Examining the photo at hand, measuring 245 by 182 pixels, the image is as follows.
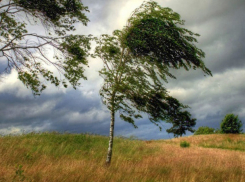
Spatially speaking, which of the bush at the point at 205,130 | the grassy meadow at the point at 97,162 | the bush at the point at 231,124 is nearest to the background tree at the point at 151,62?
the grassy meadow at the point at 97,162

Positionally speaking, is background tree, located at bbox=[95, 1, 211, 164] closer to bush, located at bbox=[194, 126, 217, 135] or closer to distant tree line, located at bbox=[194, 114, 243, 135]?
distant tree line, located at bbox=[194, 114, 243, 135]

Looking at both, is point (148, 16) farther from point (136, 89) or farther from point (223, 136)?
point (223, 136)

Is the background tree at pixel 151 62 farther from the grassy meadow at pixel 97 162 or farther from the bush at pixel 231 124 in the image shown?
the bush at pixel 231 124

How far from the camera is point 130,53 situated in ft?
34.0

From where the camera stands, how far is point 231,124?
34.4 m

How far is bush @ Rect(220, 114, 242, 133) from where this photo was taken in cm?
3419

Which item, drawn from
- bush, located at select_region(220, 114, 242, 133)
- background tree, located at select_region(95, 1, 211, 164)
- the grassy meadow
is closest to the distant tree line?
bush, located at select_region(220, 114, 242, 133)

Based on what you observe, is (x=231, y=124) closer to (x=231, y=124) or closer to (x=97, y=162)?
(x=231, y=124)

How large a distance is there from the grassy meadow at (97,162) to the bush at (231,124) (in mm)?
8260

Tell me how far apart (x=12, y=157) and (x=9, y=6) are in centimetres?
740

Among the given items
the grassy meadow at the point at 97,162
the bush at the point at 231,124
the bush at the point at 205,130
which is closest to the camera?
the grassy meadow at the point at 97,162

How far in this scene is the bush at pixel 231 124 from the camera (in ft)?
112

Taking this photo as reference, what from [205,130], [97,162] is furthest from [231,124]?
[97,162]

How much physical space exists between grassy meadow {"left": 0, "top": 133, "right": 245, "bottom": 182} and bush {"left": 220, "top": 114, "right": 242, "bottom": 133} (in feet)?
27.1
